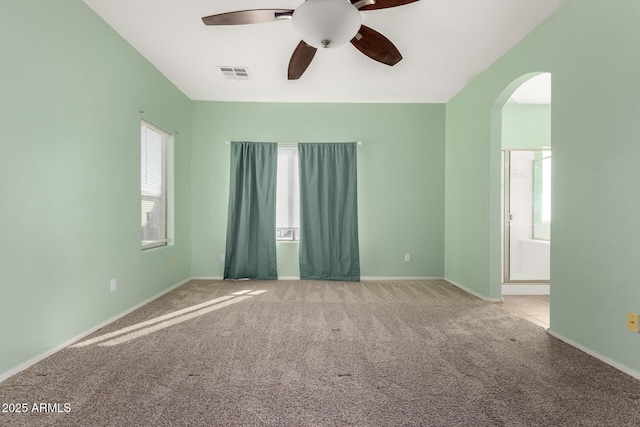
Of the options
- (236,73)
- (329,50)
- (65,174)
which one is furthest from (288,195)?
(65,174)

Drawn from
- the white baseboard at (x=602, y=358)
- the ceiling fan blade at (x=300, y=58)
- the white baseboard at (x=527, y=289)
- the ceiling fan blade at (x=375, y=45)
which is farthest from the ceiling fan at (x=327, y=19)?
the white baseboard at (x=527, y=289)

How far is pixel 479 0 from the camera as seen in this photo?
2.51m

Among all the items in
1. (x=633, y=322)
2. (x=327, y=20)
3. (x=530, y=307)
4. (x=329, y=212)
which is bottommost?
(x=530, y=307)

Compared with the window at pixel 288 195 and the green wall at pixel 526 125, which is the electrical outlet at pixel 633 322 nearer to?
the green wall at pixel 526 125

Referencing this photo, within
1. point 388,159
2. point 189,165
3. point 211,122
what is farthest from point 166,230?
point 388,159

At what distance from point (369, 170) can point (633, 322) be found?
342 cm

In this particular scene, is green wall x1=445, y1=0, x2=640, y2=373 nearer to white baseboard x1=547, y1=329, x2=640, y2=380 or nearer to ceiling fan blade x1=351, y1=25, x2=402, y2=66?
white baseboard x1=547, y1=329, x2=640, y2=380

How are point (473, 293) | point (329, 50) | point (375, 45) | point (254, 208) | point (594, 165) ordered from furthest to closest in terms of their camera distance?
point (254, 208), point (473, 293), point (329, 50), point (375, 45), point (594, 165)

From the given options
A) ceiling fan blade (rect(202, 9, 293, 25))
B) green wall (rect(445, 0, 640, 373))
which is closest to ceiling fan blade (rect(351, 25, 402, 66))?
ceiling fan blade (rect(202, 9, 293, 25))

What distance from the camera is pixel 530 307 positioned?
361cm

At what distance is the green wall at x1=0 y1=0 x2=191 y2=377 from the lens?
6.49ft

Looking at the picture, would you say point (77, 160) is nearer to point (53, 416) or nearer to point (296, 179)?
point (53, 416)

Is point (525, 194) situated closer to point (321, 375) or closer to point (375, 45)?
point (375, 45)

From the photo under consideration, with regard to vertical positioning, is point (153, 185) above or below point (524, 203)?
above
